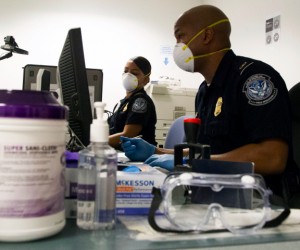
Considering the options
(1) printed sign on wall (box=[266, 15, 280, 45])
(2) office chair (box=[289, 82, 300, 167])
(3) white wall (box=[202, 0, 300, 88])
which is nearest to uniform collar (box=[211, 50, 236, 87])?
(2) office chair (box=[289, 82, 300, 167])

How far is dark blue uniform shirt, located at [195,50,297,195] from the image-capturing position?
1.23 m

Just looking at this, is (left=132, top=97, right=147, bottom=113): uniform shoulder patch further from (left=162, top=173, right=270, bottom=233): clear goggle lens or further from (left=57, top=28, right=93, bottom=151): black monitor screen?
(left=162, top=173, right=270, bottom=233): clear goggle lens

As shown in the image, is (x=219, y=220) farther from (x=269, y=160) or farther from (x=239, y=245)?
(x=269, y=160)

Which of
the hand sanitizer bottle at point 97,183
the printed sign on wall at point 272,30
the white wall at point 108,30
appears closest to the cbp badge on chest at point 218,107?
the hand sanitizer bottle at point 97,183

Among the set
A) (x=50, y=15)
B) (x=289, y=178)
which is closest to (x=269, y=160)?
(x=289, y=178)

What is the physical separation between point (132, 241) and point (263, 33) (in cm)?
294

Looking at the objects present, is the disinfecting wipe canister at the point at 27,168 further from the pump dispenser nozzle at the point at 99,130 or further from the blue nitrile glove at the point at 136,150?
the blue nitrile glove at the point at 136,150

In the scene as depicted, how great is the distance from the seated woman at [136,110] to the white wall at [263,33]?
107 cm

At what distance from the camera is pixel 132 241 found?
1.47 feet

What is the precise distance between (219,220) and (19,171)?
0.30 metres

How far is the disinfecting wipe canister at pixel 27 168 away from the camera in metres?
0.40

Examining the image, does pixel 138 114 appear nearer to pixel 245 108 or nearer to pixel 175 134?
pixel 175 134

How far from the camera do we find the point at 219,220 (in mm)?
532

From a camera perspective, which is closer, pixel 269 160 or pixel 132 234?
pixel 132 234
